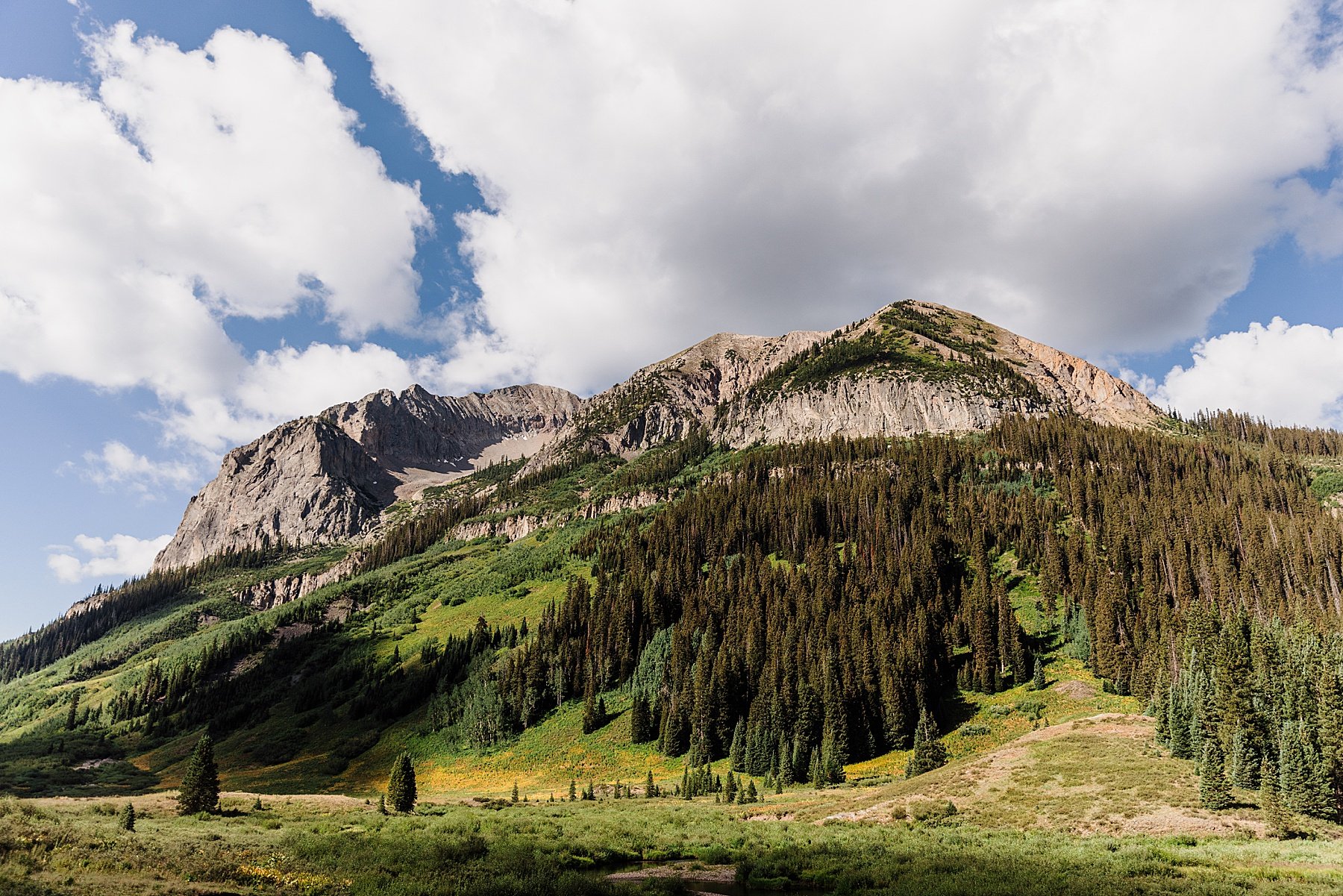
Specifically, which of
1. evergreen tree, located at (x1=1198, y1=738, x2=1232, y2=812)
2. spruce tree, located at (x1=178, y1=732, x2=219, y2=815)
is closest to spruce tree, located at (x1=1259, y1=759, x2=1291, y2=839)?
evergreen tree, located at (x1=1198, y1=738, x2=1232, y2=812)

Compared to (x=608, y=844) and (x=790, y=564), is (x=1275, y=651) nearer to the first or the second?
(x=608, y=844)

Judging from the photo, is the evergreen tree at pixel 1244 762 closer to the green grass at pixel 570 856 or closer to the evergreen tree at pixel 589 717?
the green grass at pixel 570 856

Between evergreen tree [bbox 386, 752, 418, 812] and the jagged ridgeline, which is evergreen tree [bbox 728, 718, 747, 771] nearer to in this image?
the jagged ridgeline

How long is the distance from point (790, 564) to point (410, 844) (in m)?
111

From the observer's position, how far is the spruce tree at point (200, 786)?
138 feet

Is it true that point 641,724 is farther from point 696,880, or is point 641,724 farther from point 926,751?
point 696,880

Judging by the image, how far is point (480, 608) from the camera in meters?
153

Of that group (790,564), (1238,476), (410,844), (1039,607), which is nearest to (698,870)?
Result: (410,844)

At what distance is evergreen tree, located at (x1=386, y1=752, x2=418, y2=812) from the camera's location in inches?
1844

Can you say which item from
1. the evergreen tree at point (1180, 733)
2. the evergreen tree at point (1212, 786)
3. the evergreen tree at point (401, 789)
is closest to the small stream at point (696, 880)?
the evergreen tree at point (401, 789)

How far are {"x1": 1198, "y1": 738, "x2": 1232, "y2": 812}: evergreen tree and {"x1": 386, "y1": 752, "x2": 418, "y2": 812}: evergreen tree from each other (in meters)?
51.7

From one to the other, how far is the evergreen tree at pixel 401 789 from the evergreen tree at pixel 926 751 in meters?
43.9

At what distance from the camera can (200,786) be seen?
4241 cm

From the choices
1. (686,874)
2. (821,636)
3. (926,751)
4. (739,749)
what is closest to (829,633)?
(821,636)
